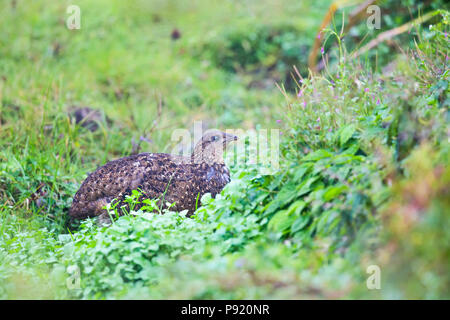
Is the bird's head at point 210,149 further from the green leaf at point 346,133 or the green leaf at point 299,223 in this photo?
the green leaf at point 299,223

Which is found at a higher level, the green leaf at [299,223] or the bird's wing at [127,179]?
the bird's wing at [127,179]

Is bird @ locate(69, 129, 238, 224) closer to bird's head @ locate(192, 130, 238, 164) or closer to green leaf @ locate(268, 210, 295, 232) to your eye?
bird's head @ locate(192, 130, 238, 164)

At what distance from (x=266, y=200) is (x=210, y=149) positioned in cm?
144

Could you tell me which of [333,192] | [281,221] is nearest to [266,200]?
[281,221]

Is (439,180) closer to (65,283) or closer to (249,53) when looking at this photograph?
(65,283)

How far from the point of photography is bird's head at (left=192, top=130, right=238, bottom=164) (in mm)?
4578

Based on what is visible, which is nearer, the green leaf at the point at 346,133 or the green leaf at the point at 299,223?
the green leaf at the point at 299,223

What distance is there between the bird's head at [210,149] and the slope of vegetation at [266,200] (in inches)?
16.8

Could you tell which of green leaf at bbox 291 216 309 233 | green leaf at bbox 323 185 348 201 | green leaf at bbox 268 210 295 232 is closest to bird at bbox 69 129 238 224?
green leaf at bbox 268 210 295 232

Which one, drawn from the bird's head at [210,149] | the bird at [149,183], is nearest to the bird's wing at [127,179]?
the bird at [149,183]

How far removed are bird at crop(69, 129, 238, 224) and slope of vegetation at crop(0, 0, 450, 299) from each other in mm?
156

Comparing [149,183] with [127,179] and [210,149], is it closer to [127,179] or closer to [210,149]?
[127,179]

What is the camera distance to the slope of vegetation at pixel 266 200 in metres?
2.24
